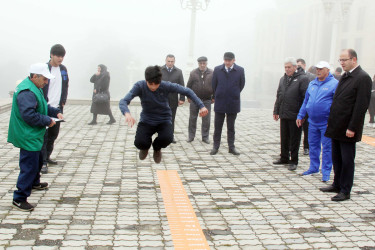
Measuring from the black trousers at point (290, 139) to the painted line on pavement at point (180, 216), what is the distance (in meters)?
2.14

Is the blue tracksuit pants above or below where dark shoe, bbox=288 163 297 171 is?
above

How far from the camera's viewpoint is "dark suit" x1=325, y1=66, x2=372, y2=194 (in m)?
5.51

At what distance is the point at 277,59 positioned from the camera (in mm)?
74188

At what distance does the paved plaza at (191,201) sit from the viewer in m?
4.25

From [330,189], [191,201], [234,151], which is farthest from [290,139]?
[191,201]

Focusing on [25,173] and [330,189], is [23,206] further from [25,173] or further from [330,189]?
[330,189]

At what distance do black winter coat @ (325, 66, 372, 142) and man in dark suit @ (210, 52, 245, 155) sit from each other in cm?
280

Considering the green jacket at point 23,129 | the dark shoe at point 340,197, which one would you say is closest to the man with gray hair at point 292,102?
the dark shoe at point 340,197

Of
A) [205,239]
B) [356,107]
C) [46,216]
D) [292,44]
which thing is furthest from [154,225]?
[292,44]

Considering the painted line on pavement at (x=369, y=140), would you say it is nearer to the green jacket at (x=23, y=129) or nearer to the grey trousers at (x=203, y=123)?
the grey trousers at (x=203, y=123)

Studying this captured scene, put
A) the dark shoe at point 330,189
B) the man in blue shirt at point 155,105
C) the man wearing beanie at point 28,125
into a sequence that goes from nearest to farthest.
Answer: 1. the man wearing beanie at point 28,125
2. the man in blue shirt at point 155,105
3. the dark shoe at point 330,189

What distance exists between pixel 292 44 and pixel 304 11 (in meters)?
7.50

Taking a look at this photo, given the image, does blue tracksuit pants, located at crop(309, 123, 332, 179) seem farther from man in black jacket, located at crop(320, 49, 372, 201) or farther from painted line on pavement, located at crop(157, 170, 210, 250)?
painted line on pavement, located at crop(157, 170, 210, 250)

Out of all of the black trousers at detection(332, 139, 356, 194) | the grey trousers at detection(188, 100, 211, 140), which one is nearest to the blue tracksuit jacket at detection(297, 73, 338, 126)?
the black trousers at detection(332, 139, 356, 194)
